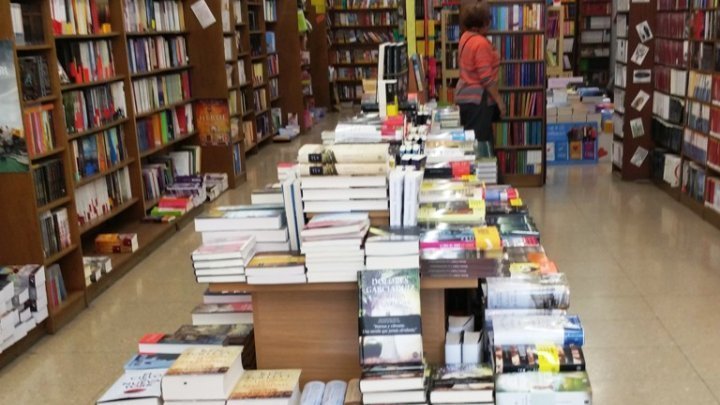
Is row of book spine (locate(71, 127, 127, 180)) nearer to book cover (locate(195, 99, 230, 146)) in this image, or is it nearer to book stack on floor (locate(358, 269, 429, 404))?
book cover (locate(195, 99, 230, 146))

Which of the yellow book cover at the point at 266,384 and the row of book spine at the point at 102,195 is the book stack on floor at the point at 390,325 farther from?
the row of book spine at the point at 102,195

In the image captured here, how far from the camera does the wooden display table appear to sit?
2.54m

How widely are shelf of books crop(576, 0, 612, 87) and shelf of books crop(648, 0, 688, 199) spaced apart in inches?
265

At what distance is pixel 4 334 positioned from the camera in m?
3.73

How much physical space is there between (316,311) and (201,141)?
535 centimetres

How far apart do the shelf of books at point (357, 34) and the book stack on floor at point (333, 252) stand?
1277 centimetres

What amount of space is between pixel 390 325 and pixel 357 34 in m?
13.4

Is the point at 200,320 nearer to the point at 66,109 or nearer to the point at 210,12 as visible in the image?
the point at 66,109

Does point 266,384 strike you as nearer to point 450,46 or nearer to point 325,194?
point 325,194

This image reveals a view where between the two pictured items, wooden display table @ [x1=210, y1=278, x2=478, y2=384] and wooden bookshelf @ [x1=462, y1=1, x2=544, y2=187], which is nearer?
wooden display table @ [x1=210, y1=278, x2=478, y2=384]

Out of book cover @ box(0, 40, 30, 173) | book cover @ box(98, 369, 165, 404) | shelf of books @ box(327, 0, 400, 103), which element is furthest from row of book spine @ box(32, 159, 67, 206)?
shelf of books @ box(327, 0, 400, 103)

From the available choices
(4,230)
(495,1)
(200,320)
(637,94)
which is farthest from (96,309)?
(637,94)

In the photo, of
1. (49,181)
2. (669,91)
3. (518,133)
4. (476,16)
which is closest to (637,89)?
(669,91)

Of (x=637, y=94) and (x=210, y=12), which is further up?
(x=210, y=12)
